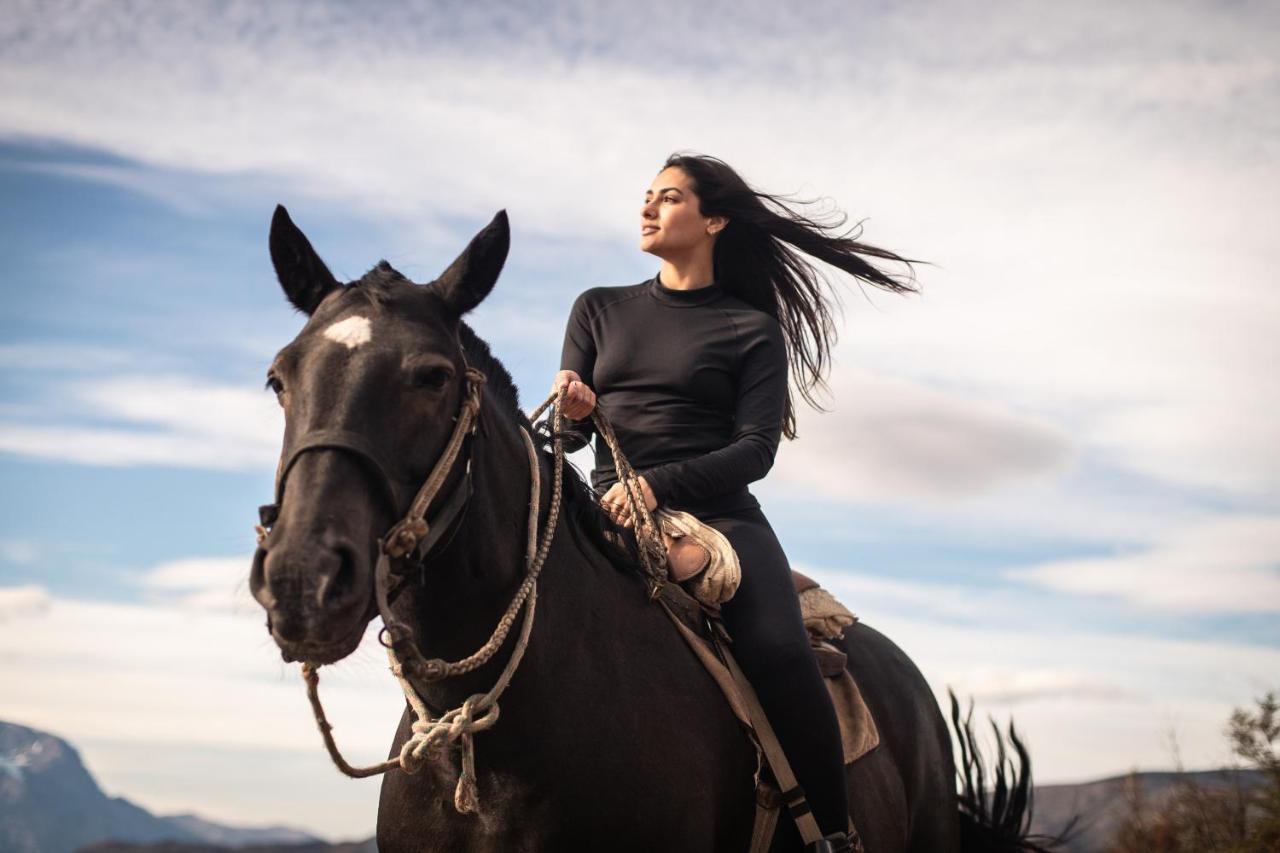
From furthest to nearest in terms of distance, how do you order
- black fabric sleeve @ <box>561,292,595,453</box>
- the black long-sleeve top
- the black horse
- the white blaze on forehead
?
black fabric sleeve @ <box>561,292,595,453</box> < the black long-sleeve top < the white blaze on forehead < the black horse

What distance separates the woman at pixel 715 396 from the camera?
4.66 m

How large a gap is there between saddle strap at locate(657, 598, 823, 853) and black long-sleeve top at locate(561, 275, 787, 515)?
2.01 feet

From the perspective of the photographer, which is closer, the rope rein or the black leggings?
the rope rein

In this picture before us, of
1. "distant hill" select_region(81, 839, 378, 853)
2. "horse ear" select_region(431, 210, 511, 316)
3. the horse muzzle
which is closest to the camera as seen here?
the horse muzzle

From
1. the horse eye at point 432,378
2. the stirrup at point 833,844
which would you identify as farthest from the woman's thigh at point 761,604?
the horse eye at point 432,378

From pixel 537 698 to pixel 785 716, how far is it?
126 centimetres

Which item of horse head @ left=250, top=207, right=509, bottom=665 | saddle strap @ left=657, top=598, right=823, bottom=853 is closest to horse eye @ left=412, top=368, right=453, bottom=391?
horse head @ left=250, top=207, right=509, bottom=665

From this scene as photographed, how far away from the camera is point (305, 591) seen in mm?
2957

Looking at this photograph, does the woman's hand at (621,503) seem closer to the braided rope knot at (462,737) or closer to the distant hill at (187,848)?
the braided rope knot at (462,737)

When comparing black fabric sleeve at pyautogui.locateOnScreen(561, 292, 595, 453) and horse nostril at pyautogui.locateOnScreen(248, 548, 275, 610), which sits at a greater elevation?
black fabric sleeve at pyautogui.locateOnScreen(561, 292, 595, 453)

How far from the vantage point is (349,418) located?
326cm

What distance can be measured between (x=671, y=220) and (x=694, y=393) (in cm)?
96

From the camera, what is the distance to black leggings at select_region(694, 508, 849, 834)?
183 inches

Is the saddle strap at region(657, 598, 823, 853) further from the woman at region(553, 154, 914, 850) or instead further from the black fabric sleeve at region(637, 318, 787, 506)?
the black fabric sleeve at region(637, 318, 787, 506)
